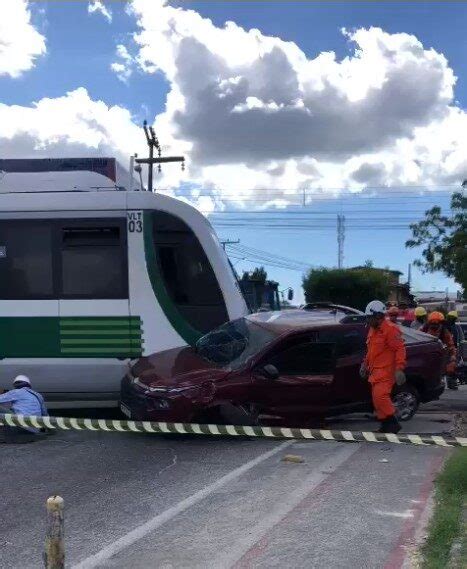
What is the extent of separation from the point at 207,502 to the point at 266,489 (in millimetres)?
628

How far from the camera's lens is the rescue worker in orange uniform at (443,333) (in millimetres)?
13266

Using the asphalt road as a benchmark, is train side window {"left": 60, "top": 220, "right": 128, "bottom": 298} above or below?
above

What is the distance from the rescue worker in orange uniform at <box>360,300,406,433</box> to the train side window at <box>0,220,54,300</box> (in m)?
4.29

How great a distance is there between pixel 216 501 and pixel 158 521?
0.68 metres

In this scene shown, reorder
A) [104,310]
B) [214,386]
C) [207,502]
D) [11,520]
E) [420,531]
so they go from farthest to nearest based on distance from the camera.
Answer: [104,310] < [214,386] < [207,502] < [11,520] < [420,531]

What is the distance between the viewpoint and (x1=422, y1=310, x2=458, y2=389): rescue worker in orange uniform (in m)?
13.3

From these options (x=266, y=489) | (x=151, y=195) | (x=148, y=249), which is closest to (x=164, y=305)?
(x=148, y=249)

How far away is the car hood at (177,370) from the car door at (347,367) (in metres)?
1.51

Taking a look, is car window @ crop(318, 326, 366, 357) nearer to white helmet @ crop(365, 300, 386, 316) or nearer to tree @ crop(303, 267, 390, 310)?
white helmet @ crop(365, 300, 386, 316)

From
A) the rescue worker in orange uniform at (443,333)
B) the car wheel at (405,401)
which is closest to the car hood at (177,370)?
the car wheel at (405,401)

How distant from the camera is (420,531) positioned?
5.10m

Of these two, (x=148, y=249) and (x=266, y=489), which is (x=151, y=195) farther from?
(x=266, y=489)

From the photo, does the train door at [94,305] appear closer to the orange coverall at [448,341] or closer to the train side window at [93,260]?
the train side window at [93,260]

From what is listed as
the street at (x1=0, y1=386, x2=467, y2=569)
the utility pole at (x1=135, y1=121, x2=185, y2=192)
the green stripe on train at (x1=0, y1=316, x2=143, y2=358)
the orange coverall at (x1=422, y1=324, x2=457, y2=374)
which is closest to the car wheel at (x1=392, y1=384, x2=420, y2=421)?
the street at (x1=0, y1=386, x2=467, y2=569)
